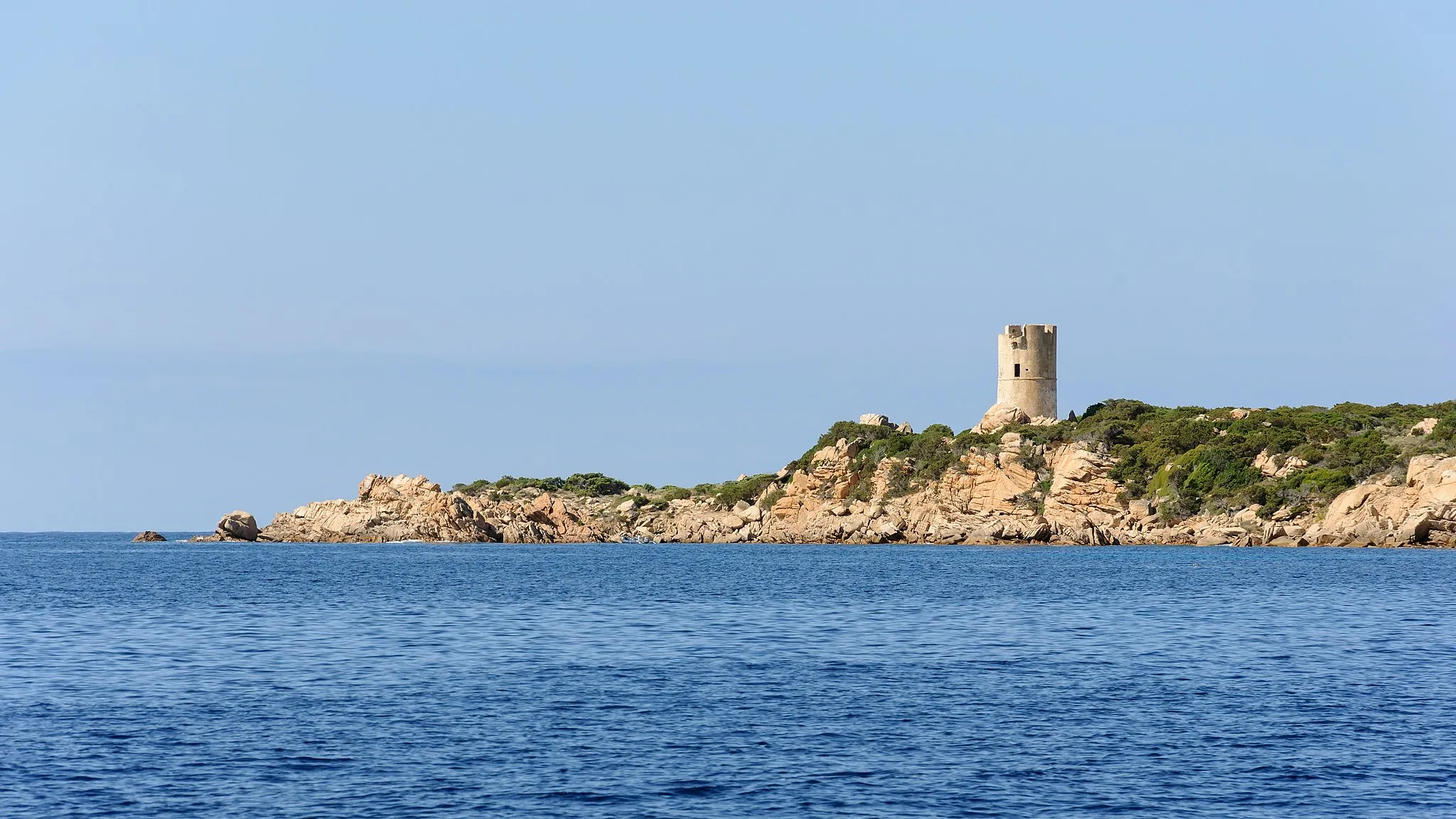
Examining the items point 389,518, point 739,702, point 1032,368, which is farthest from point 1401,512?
point 389,518

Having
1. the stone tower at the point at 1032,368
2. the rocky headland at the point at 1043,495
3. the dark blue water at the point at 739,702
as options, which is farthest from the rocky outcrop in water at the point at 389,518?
the dark blue water at the point at 739,702

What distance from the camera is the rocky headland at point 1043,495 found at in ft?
300

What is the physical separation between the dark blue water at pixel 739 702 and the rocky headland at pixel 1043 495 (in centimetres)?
3479

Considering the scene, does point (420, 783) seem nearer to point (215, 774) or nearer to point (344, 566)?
point (215, 774)

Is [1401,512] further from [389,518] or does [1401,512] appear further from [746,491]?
[389,518]

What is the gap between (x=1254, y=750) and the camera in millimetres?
23391

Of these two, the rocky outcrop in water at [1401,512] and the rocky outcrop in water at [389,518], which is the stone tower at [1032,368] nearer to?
the rocky outcrop in water at [1401,512]

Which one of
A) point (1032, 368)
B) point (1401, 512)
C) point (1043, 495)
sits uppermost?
point (1032, 368)

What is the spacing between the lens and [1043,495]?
104m

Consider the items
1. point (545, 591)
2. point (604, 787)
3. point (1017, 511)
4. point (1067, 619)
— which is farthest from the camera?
point (1017, 511)

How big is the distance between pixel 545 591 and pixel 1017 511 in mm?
53605

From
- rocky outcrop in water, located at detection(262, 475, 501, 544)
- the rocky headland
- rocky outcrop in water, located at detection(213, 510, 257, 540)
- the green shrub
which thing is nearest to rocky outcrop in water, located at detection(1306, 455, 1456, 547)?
the rocky headland

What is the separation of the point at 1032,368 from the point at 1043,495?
19.6m

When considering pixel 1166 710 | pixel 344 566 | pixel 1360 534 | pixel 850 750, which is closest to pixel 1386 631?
pixel 1166 710
